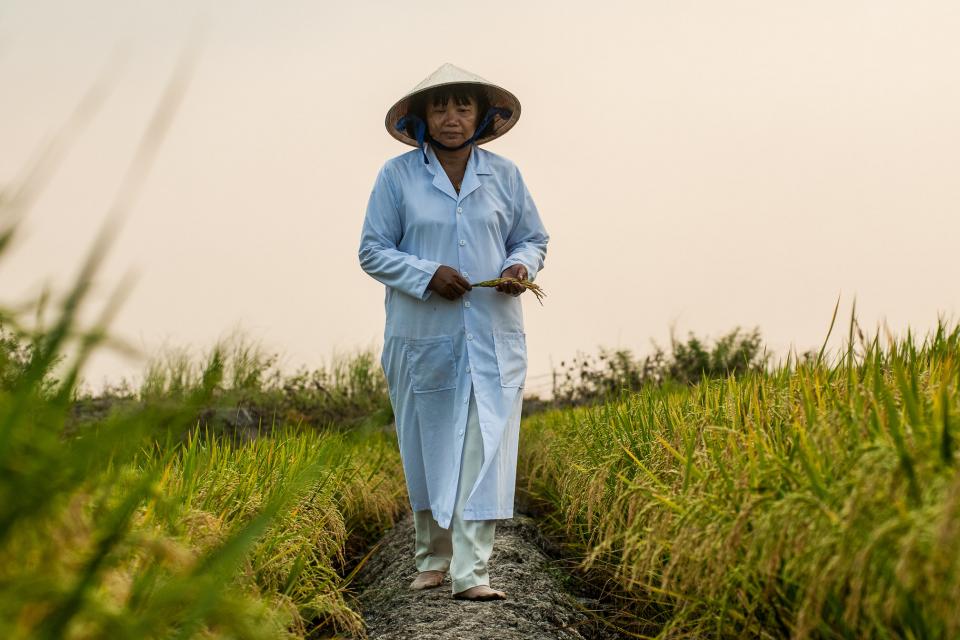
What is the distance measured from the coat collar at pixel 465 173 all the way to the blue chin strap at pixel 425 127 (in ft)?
0.13

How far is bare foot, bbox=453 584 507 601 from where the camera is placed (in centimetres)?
400

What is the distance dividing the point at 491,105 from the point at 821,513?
9.94 ft

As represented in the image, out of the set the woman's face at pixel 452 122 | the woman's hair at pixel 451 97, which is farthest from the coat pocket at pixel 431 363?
the woman's hair at pixel 451 97

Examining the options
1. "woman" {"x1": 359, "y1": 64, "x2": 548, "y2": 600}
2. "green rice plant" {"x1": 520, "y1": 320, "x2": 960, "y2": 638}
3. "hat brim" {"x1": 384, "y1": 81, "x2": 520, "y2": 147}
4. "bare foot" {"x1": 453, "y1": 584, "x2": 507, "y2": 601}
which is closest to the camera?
"green rice plant" {"x1": 520, "y1": 320, "x2": 960, "y2": 638}

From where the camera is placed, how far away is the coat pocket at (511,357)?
4.35 m

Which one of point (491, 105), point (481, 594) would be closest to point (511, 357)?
point (481, 594)

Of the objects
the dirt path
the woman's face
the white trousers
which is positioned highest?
the woman's face

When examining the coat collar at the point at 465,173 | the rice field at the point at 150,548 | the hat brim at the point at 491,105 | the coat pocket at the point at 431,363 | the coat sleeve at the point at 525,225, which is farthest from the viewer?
the coat sleeve at the point at 525,225

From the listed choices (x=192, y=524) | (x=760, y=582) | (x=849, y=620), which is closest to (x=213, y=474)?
(x=192, y=524)

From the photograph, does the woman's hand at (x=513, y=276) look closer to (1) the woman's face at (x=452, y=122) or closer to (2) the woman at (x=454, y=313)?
(2) the woman at (x=454, y=313)

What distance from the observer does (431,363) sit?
4.44 meters

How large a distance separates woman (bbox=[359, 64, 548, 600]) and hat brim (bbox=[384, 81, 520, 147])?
0.02 m

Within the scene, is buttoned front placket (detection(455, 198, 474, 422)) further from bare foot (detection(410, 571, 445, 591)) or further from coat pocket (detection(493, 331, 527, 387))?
bare foot (detection(410, 571, 445, 591))

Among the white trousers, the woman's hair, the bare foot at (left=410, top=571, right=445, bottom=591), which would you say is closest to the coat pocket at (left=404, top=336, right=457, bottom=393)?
the white trousers
